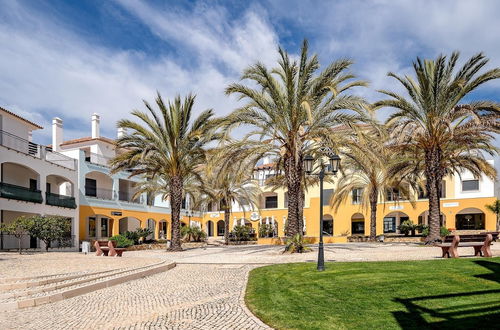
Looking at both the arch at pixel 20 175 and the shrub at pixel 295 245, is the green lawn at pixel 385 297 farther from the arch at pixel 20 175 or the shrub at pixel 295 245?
the arch at pixel 20 175

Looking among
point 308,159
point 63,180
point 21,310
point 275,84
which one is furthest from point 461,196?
point 21,310

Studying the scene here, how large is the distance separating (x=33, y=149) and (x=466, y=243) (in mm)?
29248

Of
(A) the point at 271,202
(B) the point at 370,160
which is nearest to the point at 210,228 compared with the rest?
(A) the point at 271,202

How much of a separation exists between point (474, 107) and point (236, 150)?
1140cm

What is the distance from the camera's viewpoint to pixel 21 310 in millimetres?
8523

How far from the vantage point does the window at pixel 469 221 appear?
143 ft

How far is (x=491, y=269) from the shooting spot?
9.59 metres

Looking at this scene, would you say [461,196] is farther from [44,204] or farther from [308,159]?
[44,204]

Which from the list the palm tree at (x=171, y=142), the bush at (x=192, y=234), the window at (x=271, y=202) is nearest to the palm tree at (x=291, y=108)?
the palm tree at (x=171, y=142)

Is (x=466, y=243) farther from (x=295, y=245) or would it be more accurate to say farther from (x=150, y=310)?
(x=150, y=310)

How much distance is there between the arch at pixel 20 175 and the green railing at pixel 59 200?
3.66 ft

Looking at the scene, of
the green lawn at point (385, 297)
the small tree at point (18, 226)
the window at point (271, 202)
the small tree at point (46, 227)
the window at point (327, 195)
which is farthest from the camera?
the window at point (271, 202)

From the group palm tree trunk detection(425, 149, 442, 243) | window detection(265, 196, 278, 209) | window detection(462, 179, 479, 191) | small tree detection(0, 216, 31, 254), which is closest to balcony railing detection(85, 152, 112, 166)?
small tree detection(0, 216, 31, 254)

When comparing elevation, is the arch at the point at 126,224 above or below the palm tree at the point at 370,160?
below
